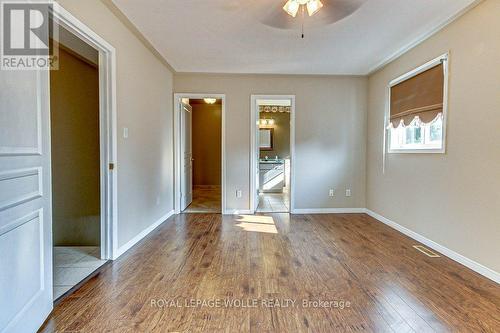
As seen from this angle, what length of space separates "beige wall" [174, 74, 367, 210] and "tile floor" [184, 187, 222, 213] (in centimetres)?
59

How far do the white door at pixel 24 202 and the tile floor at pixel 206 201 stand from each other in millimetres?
3321

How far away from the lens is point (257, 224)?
4.09 metres

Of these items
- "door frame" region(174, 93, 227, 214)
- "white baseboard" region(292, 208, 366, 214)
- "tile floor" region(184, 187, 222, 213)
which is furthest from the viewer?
"tile floor" region(184, 187, 222, 213)

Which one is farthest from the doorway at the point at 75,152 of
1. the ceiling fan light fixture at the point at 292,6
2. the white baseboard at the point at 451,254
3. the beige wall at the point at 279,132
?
the beige wall at the point at 279,132

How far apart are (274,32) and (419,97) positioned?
202 cm

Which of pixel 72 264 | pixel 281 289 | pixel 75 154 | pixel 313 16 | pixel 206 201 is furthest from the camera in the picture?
pixel 206 201

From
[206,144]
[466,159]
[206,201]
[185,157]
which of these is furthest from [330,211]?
[206,144]

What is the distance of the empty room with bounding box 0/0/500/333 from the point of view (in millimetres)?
1647

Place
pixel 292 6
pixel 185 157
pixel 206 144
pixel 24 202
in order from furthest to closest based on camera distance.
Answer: pixel 206 144, pixel 185 157, pixel 292 6, pixel 24 202

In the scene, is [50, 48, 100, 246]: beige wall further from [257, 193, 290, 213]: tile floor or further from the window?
the window

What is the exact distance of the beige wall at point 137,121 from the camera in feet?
8.47

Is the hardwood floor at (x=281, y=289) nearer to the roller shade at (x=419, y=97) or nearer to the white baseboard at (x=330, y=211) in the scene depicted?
the white baseboard at (x=330, y=211)

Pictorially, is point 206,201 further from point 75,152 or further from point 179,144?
point 75,152

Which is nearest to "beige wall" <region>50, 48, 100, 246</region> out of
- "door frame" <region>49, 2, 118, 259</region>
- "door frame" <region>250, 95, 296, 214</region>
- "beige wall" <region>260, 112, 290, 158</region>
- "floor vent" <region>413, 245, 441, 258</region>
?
"door frame" <region>49, 2, 118, 259</region>
